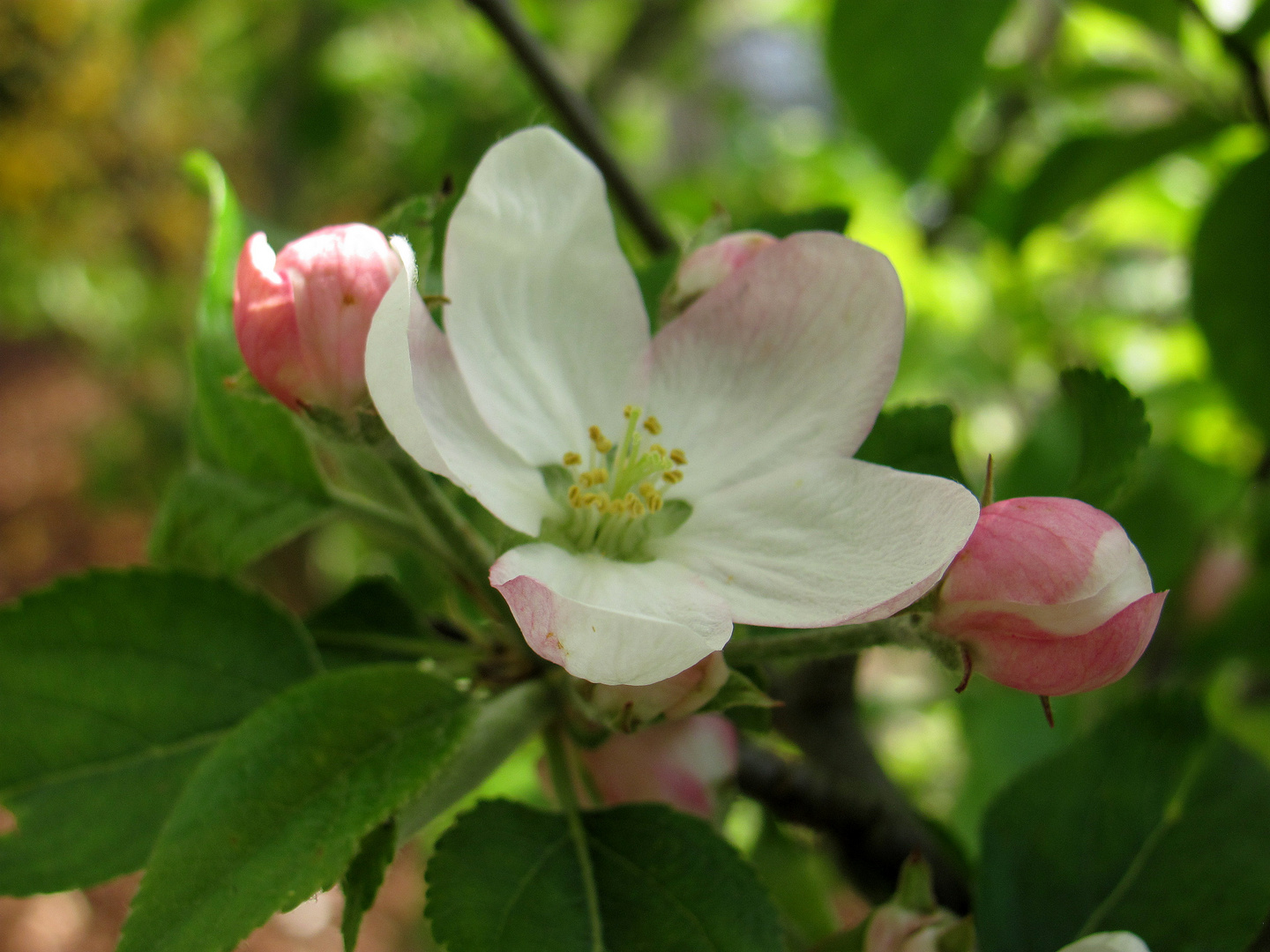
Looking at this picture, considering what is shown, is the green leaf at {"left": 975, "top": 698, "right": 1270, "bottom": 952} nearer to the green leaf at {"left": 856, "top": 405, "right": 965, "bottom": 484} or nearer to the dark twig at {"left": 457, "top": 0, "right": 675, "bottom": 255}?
the green leaf at {"left": 856, "top": 405, "right": 965, "bottom": 484}

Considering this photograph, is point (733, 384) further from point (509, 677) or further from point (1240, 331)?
point (1240, 331)

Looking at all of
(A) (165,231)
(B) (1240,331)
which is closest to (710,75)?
(A) (165,231)

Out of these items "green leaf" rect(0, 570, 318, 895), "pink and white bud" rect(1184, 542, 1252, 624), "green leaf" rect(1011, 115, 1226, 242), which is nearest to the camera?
"green leaf" rect(0, 570, 318, 895)

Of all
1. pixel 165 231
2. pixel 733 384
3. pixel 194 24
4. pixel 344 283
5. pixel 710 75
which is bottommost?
pixel 165 231

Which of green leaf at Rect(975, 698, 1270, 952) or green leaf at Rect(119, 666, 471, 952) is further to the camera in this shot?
green leaf at Rect(975, 698, 1270, 952)

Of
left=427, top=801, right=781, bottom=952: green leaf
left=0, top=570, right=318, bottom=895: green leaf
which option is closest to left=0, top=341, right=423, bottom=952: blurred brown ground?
left=0, top=570, right=318, bottom=895: green leaf

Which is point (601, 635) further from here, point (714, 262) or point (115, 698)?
point (115, 698)

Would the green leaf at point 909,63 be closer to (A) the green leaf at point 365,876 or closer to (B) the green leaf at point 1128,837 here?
(B) the green leaf at point 1128,837
